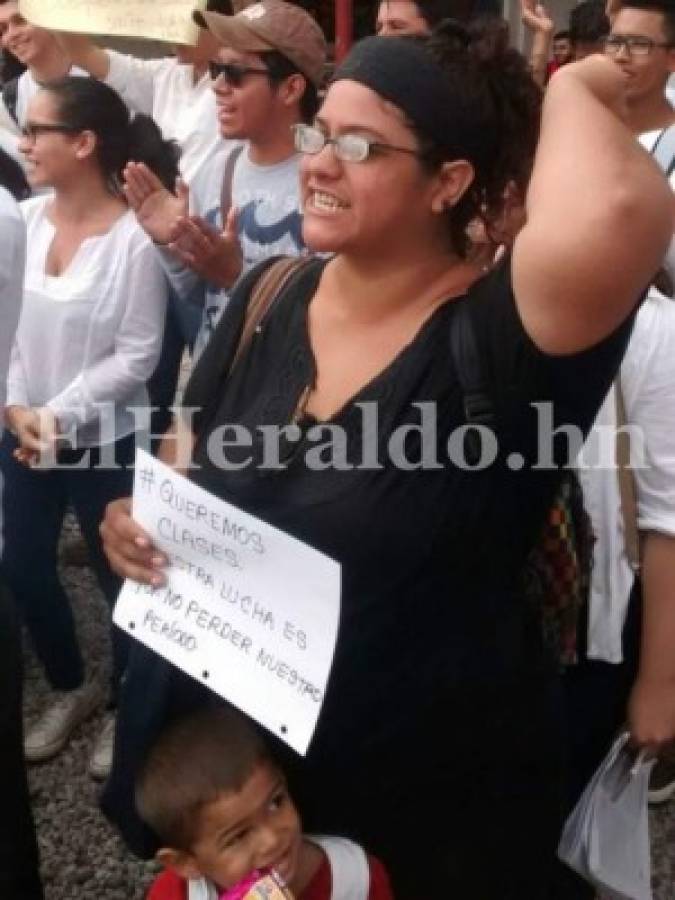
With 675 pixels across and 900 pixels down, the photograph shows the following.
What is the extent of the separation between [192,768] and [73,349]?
4.84 feet

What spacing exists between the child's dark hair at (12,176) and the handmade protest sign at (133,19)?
367mm

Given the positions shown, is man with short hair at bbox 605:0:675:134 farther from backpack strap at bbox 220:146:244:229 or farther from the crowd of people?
the crowd of people

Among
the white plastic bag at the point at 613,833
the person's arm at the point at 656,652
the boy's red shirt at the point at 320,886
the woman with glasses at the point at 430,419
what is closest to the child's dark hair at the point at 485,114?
the woman with glasses at the point at 430,419

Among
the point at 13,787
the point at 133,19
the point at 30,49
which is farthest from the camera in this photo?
the point at 30,49

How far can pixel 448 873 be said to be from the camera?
1.53 m

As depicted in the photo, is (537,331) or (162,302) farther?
(162,302)

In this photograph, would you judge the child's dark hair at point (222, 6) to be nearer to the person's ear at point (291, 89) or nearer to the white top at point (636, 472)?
the person's ear at point (291, 89)

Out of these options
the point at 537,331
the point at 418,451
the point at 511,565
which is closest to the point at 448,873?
the point at 511,565

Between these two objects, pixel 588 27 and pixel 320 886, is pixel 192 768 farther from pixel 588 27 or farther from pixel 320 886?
pixel 588 27

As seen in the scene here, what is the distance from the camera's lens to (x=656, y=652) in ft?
5.74

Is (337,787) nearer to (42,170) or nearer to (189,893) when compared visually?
(189,893)

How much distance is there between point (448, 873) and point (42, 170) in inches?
77.4

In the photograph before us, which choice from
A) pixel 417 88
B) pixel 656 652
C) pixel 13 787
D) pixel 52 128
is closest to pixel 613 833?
pixel 656 652

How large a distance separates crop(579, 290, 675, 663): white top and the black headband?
1.51ft
